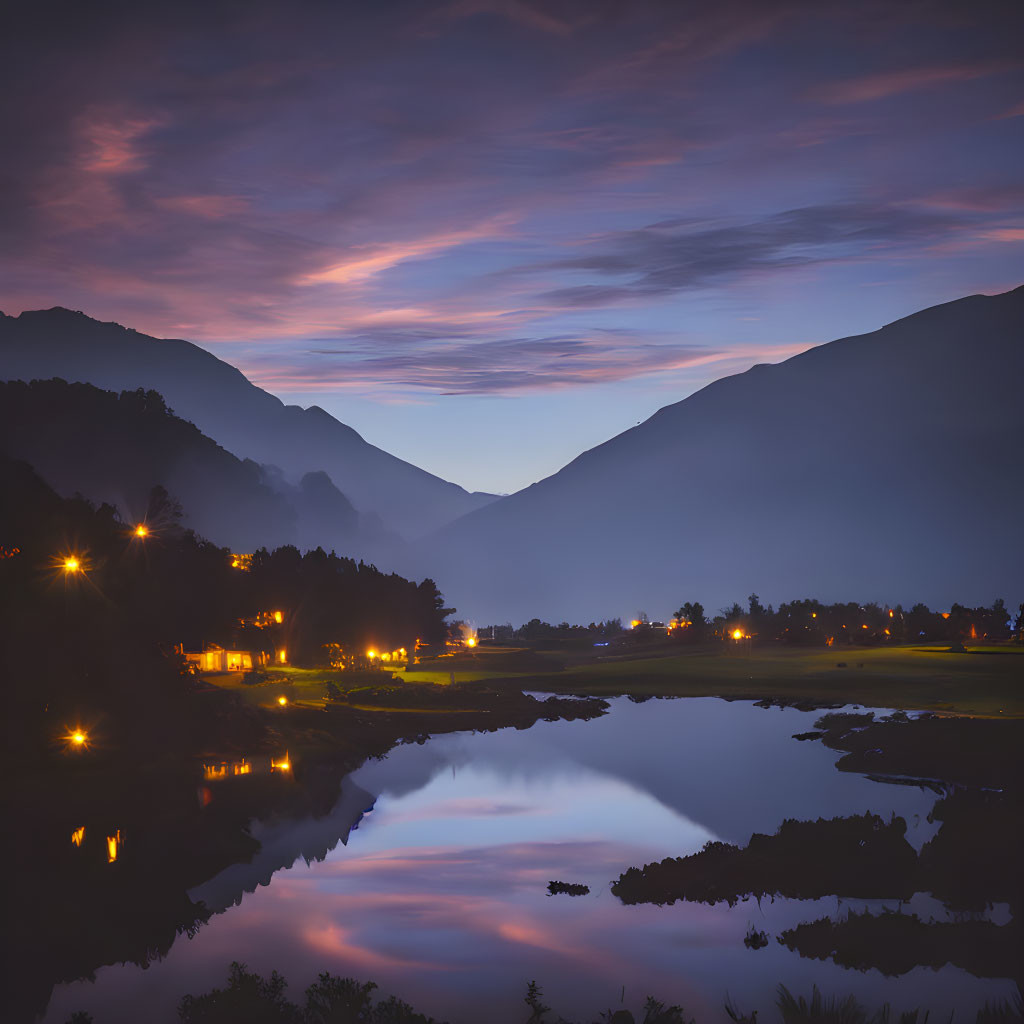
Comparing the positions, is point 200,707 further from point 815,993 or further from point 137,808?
point 815,993

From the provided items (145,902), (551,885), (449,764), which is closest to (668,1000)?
(551,885)

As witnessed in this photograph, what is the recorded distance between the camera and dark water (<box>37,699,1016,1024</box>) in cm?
2341

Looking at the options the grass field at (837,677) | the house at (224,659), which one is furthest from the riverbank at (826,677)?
the house at (224,659)

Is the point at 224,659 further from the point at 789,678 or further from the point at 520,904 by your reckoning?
the point at 520,904

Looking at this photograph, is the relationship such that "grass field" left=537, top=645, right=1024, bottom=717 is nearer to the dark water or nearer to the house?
the dark water

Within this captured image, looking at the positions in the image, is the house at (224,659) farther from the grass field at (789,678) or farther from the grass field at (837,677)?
the grass field at (837,677)

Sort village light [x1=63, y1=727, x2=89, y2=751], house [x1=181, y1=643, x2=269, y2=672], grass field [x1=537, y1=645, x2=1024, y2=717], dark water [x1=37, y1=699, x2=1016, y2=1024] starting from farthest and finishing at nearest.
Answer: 1. house [x1=181, y1=643, x2=269, y2=672]
2. grass field [x1=537, y1=645, x2=1024, y2=717]
3. village light [x1=63, y1=727, x2=89, y2=751]
4. dark water [x1=37, y1=699, x2=1016, y2=1024]

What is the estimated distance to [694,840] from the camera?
40.0 metres

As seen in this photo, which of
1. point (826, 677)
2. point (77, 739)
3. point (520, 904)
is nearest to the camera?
point (520, 904)

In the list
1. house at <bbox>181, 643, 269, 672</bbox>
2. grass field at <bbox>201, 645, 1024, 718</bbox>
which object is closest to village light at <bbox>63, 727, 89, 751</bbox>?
grass field at <bbox>201, 645, 1024, 718</bbox>

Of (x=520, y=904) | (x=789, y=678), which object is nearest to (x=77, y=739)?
(x=520, y=904)

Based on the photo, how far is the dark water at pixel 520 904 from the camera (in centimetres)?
2341

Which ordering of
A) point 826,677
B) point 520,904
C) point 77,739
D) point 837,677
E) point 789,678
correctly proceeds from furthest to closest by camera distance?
point 789,678
point 826,677
point 837,677
point 77,739
point 520,904

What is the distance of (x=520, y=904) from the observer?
31578 mm
